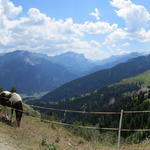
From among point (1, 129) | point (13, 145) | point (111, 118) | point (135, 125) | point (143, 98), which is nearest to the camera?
point (13, 145)

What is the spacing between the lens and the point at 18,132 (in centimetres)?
1488

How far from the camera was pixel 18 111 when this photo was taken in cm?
1705

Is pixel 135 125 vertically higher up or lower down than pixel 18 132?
lower down

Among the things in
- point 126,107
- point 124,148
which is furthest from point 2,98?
point 126,107

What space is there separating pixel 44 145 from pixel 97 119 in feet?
516

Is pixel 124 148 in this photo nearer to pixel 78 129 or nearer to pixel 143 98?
pixel 78 129

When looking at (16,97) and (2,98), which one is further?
Answer: (2,98)

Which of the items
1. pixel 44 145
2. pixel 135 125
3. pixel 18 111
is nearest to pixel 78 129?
pixel 18 111

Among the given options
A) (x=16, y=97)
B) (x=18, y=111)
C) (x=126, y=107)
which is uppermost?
(x=16, y=97)

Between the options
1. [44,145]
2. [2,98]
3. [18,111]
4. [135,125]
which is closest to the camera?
[44,145]

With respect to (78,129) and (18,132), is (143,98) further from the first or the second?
(18,132)

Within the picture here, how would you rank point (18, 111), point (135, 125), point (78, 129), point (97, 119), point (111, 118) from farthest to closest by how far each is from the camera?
point (97, 119)
point (111, 118)
point (135, 125)
point (78, 129)
point (18, 111)

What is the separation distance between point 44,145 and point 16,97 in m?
6.31

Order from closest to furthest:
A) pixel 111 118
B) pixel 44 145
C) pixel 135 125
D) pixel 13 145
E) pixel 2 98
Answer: pixel 13 145, pixel 44 145, pixel 2 98, pixel 135 125, pixel 111 118
